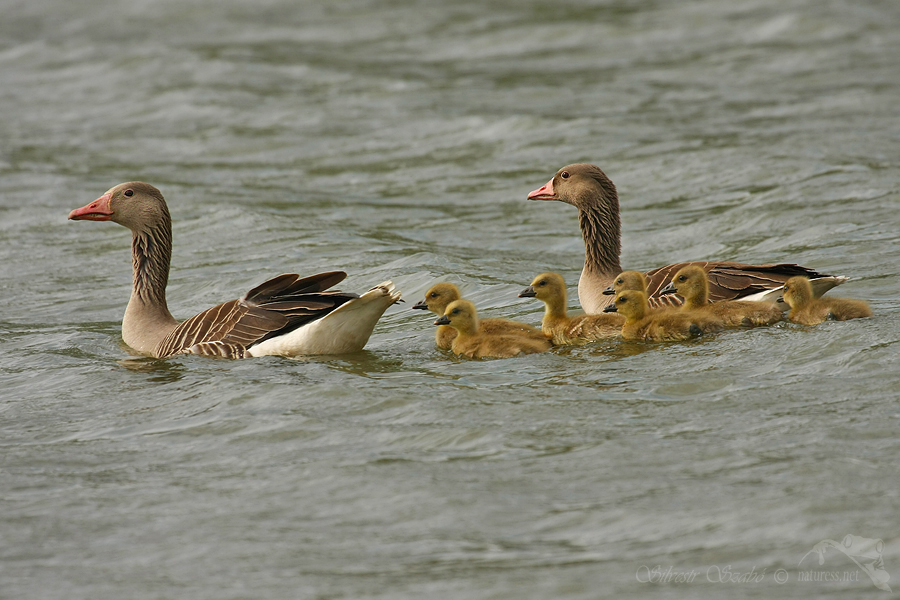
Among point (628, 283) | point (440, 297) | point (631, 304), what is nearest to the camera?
point (631, 304)

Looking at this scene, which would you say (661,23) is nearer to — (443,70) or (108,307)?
(443,70)

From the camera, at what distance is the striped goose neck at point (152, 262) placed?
427 inches

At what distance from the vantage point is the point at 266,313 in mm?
9703

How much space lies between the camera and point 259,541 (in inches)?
253

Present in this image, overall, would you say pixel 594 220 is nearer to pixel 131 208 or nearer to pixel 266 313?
pixel 266 313

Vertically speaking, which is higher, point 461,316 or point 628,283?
point 628,283

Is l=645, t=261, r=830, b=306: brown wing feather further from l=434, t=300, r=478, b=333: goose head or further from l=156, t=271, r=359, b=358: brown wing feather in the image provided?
l=156, t=271, r=359, b=358: brown wing feather

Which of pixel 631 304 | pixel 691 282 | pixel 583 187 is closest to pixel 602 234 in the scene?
pixel 583 187

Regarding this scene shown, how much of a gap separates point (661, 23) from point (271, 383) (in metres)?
22.8

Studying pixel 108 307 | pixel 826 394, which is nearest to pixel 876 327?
pixel 826 394

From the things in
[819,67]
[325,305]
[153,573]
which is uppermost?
[819,67]

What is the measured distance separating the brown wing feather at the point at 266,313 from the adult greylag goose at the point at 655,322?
7.51 ft

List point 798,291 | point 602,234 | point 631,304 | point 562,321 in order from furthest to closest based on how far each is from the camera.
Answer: point 602,234, point 562,321, point 631,304, point 798,291

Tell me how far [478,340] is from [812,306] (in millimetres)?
2705
